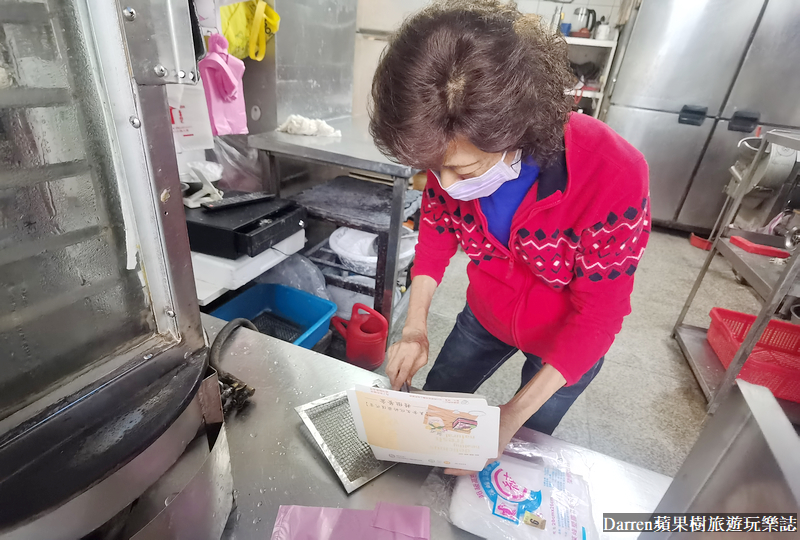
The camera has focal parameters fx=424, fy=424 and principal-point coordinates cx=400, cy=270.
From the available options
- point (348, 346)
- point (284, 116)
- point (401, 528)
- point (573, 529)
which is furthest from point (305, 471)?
point (284, 116)

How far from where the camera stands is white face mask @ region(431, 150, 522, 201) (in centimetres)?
75

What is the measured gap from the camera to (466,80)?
1.99ft

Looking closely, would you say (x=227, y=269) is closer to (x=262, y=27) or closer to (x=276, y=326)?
(x=276, y=326)

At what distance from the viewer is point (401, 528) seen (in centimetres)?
63

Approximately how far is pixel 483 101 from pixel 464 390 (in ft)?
2.80

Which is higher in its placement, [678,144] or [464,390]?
[678,144]

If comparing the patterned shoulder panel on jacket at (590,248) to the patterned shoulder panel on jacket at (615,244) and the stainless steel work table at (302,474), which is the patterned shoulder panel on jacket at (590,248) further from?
the stainless steel work table at (302,474)

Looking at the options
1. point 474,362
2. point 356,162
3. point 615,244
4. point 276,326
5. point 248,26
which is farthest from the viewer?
point 276,326

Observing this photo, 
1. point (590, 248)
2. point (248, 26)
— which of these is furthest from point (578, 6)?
point (590, 248)

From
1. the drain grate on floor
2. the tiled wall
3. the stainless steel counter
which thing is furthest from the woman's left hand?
the tiled wall

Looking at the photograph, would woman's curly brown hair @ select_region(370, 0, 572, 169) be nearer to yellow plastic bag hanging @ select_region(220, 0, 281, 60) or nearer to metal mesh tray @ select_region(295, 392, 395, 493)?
metal mesh tray @ select_region(295, 392, 395, 493)

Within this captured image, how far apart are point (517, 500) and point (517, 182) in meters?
0.55

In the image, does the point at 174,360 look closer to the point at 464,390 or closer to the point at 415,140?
the point at 415,140

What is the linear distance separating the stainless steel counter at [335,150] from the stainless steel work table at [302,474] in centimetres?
89
